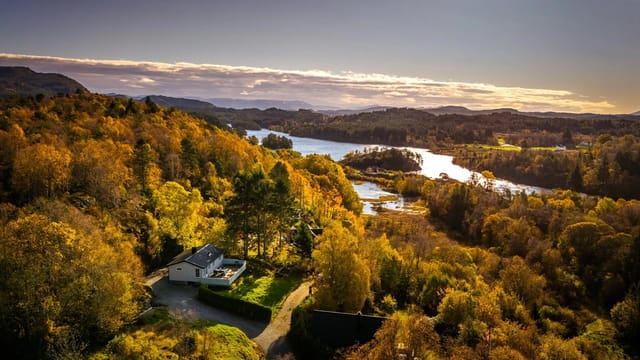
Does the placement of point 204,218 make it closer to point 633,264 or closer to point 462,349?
point 462,349

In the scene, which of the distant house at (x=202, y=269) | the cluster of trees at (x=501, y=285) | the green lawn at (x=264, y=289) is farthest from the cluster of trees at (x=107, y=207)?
the cluster of trees at (x=501, y=285)

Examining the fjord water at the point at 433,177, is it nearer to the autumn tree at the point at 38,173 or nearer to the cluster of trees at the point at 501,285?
the cluster of trees at the point at 501,285

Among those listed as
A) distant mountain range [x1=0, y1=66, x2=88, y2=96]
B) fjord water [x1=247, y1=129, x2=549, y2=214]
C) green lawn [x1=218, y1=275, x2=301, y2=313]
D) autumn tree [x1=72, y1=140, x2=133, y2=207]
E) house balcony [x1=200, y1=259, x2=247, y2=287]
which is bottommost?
fjord water [x1=247, y1=129, x2=549, y2=214]

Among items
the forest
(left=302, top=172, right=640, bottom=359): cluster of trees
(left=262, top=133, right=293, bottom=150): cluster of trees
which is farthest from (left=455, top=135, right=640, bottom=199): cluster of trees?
(left=262, top=133, right=293, bottom=150): cluster of trees

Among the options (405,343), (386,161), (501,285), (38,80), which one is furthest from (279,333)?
(38,80)

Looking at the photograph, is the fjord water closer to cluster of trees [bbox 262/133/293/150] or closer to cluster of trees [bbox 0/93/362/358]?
cluster of trees [bbox 262/133/293/150]

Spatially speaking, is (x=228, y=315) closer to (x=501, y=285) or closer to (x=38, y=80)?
(x=501, y=285)
